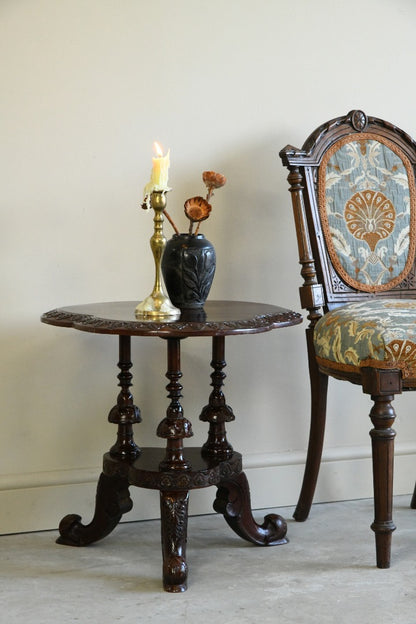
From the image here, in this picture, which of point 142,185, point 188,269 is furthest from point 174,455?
point 142,185

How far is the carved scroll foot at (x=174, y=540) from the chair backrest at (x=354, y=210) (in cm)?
59

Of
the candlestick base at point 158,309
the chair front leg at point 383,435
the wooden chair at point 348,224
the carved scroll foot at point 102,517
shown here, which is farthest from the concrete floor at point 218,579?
the candlestick base at point 158,309

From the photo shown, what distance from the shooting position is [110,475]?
6.22 feet

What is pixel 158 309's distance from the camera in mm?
1713

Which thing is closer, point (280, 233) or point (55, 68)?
point (55, 68)

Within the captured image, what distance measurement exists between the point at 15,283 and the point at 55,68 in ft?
1.79

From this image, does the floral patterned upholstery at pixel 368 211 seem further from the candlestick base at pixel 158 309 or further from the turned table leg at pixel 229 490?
the candlestick base at pixel 158 309

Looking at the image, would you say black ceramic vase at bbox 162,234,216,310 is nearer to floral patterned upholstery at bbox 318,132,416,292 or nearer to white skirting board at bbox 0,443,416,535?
floral patterned upholstery at bbox 318,132,416,292

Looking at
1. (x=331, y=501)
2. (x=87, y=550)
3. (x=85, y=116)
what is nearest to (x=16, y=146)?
(x=85, y=116)

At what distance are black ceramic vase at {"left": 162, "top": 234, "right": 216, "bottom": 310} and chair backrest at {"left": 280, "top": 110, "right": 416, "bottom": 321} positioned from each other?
13.5 inches

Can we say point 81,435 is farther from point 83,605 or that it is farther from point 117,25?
point 117,25

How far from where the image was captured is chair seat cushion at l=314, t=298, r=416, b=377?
171cm

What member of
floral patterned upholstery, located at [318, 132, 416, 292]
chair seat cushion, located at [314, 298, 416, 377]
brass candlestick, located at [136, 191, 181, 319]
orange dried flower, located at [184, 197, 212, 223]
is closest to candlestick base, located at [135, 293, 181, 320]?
brass candlestick, located at [136, 191, 181, 319]

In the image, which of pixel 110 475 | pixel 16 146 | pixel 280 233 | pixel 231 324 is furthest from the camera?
pixel 280 233
